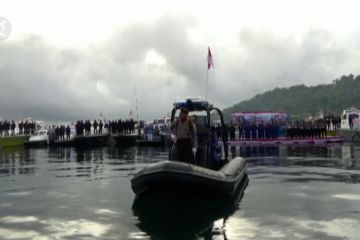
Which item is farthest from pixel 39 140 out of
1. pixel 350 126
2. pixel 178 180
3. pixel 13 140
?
pixel 178 180

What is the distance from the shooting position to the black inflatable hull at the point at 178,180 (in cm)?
997

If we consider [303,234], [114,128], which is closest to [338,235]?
[303,234]

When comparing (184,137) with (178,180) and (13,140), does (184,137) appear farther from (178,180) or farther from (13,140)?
(13,140)

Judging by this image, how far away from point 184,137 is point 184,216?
268cm

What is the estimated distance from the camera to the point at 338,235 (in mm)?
7859

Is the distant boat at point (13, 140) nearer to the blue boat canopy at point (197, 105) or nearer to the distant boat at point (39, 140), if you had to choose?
the distant boat at point (39, 140)

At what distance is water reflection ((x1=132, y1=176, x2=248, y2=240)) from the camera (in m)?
8.21

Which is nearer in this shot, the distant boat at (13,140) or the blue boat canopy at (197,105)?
the blue boat canopy at (197,105)

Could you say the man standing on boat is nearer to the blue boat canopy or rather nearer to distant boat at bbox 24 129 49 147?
the blue boat canopy

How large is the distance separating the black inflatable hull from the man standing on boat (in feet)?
4.19

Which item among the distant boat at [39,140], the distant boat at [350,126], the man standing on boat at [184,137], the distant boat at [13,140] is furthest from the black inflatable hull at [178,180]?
the distant boat at [13,140]

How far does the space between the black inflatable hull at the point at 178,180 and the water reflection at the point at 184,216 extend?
33cm

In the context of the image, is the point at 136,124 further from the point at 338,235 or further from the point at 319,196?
the point at 338,235

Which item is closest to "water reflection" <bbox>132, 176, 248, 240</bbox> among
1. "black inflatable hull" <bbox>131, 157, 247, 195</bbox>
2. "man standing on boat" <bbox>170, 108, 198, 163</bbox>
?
"black inflatable hull" <bbox>131, 157, 247, 195</bbox>
